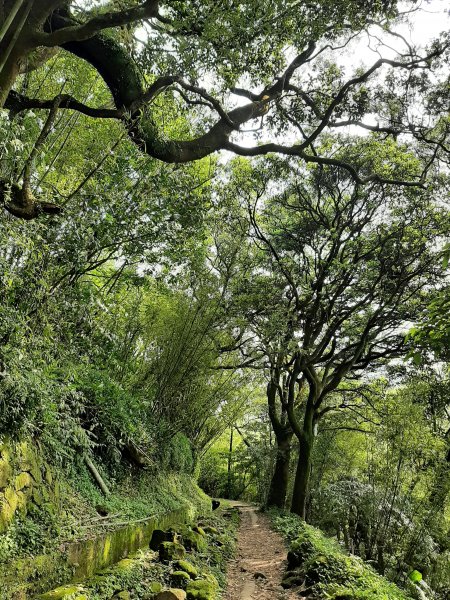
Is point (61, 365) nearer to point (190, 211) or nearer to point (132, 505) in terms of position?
point (190, 211)

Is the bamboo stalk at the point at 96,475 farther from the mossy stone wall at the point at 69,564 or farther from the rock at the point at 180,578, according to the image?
the rock at the point at 180,578

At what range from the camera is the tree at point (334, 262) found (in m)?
8.01

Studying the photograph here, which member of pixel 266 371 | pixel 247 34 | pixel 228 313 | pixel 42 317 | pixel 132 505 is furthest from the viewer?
pixel 266 371

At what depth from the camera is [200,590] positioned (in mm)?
3910

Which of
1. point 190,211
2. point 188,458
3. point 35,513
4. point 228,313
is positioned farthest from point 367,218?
point 35,513

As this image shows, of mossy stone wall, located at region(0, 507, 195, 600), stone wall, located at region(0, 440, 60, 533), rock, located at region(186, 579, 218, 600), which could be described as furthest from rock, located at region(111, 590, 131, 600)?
stone wall, located at region(0, 440, 60, 533)

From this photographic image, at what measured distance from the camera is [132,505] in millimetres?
5105

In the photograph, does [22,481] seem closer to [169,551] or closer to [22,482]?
[22,482]

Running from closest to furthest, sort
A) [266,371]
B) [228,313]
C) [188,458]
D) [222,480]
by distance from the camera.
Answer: [228,313] → [188,458] → [266,371] → [222,480]

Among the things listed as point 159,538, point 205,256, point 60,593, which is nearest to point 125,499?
point 159,538

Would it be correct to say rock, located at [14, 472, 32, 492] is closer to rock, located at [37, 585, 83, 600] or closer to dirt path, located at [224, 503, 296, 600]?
rock, located at [37, 585, 83, 600]

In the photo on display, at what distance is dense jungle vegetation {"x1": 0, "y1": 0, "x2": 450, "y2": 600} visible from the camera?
10.4 feet

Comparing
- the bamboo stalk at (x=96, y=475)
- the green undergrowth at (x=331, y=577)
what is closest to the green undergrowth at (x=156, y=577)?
the bamboo stalk at (x=96, y=475)

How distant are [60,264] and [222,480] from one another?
19.3 m
